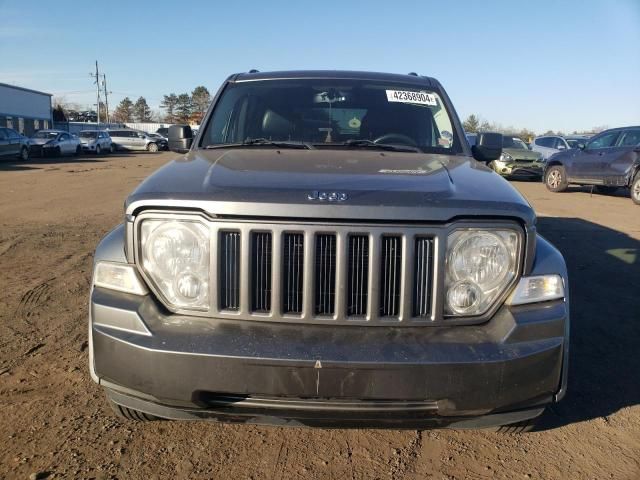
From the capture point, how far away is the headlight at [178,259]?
2.36m

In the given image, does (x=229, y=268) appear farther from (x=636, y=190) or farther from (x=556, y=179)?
(x=556, y=179)

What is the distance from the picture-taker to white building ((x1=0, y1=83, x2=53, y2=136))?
42.4m

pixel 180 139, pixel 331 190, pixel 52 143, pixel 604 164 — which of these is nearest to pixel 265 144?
pixel 180 139

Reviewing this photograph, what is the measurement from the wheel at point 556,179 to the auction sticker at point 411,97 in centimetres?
1328

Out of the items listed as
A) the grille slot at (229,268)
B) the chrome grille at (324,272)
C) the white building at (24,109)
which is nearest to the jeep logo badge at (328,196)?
the chrome grille at (324,272)

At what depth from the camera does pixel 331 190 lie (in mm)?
2357

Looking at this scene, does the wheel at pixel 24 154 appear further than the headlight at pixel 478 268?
Yes

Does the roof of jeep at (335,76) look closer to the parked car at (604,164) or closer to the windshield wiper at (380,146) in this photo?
the windshield wiper at (380,146)

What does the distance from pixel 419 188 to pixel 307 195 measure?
1.67ft

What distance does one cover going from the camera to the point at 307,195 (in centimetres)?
232

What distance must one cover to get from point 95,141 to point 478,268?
3667 cm

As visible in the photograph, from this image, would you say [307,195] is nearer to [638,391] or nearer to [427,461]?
[427,461]

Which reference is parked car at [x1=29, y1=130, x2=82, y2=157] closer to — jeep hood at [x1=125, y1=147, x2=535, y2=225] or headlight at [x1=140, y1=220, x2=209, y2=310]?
jeep hood at [x1=125, y1=147, x2=535, y2=225]

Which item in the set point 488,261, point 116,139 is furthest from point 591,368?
point 116,139
